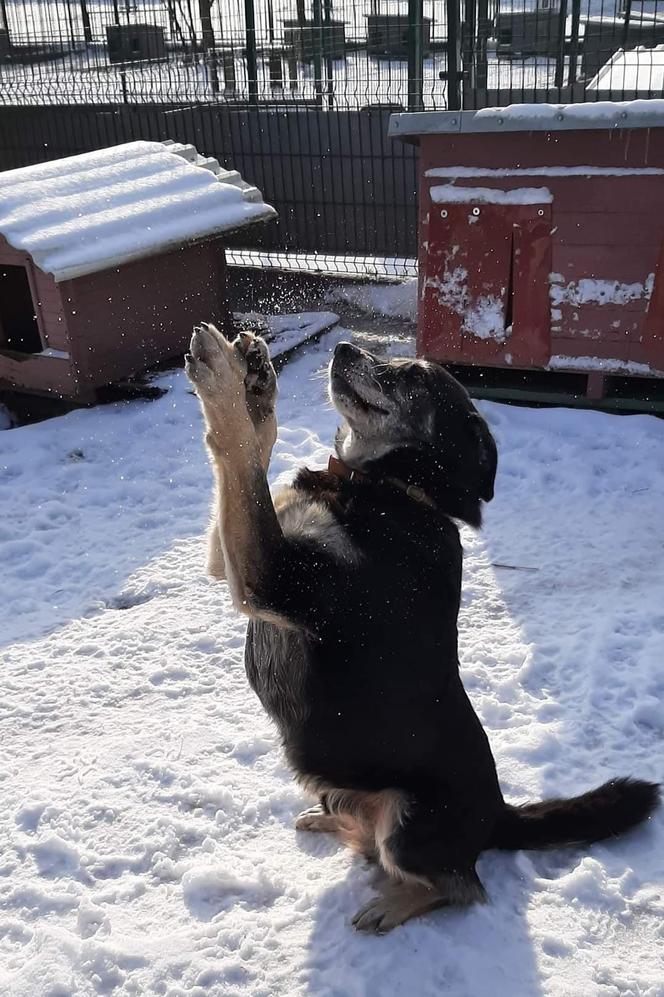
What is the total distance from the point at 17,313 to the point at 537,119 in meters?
4.01

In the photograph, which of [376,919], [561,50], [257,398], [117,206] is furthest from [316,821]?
[561,50]

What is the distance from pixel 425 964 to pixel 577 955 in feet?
1.38

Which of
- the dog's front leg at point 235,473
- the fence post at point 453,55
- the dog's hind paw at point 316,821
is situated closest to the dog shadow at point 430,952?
the dog's hind paw at point 316,821

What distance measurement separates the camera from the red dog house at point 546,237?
17.7ft

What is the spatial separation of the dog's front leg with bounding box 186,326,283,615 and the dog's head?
0.43 meters

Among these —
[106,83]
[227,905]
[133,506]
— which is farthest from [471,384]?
[106,83]

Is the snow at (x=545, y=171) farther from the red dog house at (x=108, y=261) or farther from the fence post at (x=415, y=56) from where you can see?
the fence post at (x=415, y=56)

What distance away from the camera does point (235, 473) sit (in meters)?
2.47

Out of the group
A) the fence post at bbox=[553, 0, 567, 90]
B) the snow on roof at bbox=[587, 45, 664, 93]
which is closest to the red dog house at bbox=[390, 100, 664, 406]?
the snow on roof at bbox=[587, 45, 664, 93]

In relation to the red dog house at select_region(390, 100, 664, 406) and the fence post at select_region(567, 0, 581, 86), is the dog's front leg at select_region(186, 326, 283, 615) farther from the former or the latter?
the fence post at select_region(567, 0, 581, 86)

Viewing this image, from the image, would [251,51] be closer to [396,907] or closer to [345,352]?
[345,352]

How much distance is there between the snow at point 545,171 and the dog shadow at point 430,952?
13.5 feet

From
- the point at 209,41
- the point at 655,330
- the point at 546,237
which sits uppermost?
the point at 209,41

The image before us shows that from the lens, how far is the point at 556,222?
564 centimetres
